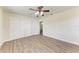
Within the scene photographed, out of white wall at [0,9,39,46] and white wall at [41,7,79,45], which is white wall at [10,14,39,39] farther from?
white wall at [41,7,79,45]

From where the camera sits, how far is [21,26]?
18.9 feet

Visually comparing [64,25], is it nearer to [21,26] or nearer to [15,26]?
[21,26]

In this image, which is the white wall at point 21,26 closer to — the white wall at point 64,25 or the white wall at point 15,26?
the white wall at point 15,26

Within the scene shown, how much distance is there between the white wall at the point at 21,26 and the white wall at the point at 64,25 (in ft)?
2.45

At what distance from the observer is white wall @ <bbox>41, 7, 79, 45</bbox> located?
192 inches

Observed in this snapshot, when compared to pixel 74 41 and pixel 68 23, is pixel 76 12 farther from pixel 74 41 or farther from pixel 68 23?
pixel 74 41

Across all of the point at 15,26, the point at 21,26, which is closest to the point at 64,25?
the point at 21,26

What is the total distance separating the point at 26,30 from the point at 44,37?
103cm

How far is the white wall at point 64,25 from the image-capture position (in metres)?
4.89

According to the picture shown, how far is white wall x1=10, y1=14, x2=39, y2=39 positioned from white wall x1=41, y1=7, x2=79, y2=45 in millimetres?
746

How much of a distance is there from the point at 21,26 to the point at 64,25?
2.38 metres

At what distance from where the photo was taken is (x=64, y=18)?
17.6 ft
